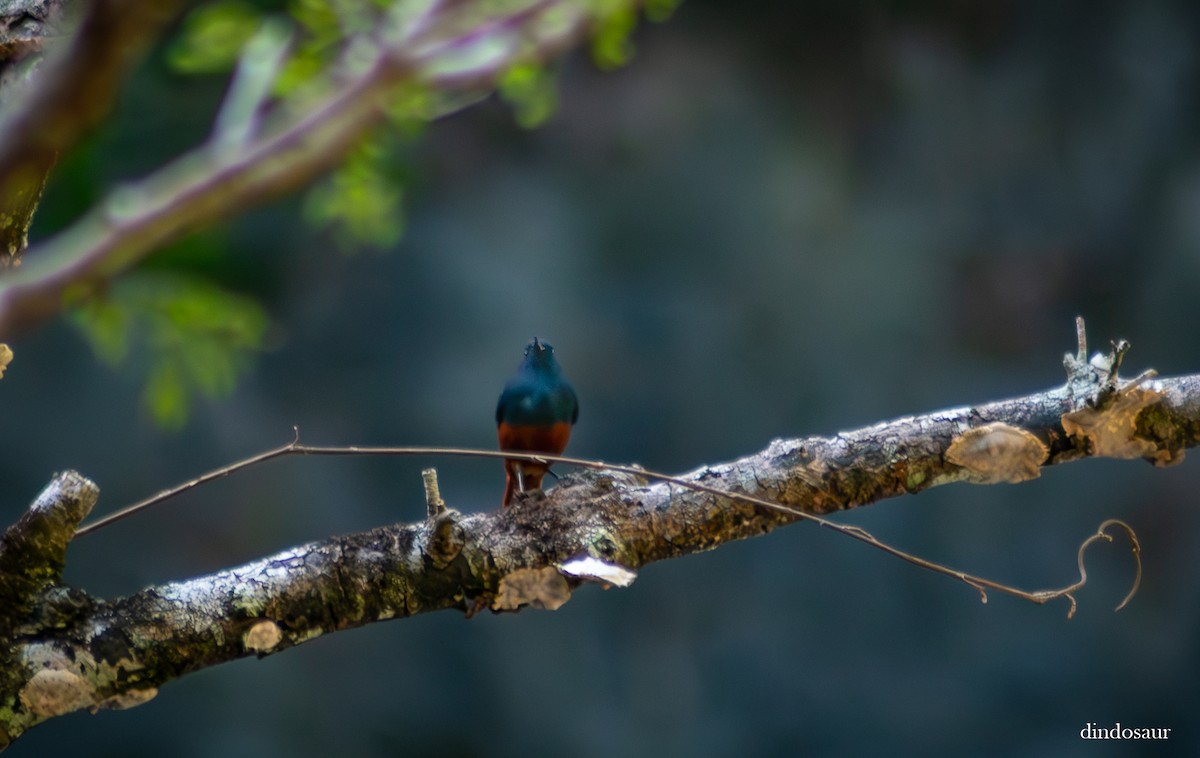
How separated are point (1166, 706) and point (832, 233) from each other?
90.5 inches

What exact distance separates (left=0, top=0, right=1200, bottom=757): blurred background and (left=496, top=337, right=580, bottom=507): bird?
210 centimetres

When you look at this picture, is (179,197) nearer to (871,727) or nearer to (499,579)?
(499,579)

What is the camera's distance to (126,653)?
138 centimetres

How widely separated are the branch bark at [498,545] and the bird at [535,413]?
1.86 ft

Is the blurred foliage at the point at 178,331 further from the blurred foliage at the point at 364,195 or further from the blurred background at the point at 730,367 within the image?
the blurred background at the point at 730,367

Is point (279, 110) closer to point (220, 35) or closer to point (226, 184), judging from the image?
point (220, 35)

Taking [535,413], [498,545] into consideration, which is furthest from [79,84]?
[535,413]

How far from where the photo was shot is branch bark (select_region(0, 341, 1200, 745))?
1365 millimetres

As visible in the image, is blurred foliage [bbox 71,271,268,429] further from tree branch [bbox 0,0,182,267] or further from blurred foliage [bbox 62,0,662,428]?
tree branch [bbox 0,0,182,267]

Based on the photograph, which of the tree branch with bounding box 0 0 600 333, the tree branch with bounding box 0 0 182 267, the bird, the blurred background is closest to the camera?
the tree branch with bounding box 0 0 182 267

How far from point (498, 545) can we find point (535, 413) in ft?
2.28

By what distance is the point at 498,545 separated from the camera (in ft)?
4.84

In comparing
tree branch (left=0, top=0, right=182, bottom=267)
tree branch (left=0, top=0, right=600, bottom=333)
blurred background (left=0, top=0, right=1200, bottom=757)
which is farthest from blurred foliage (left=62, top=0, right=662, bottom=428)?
blurred background (left=0, top=0, right=1200, bottom=757)

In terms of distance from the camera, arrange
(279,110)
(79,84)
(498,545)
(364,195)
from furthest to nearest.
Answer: (364,195) → (498,545) → (279,110) → (79,84)
